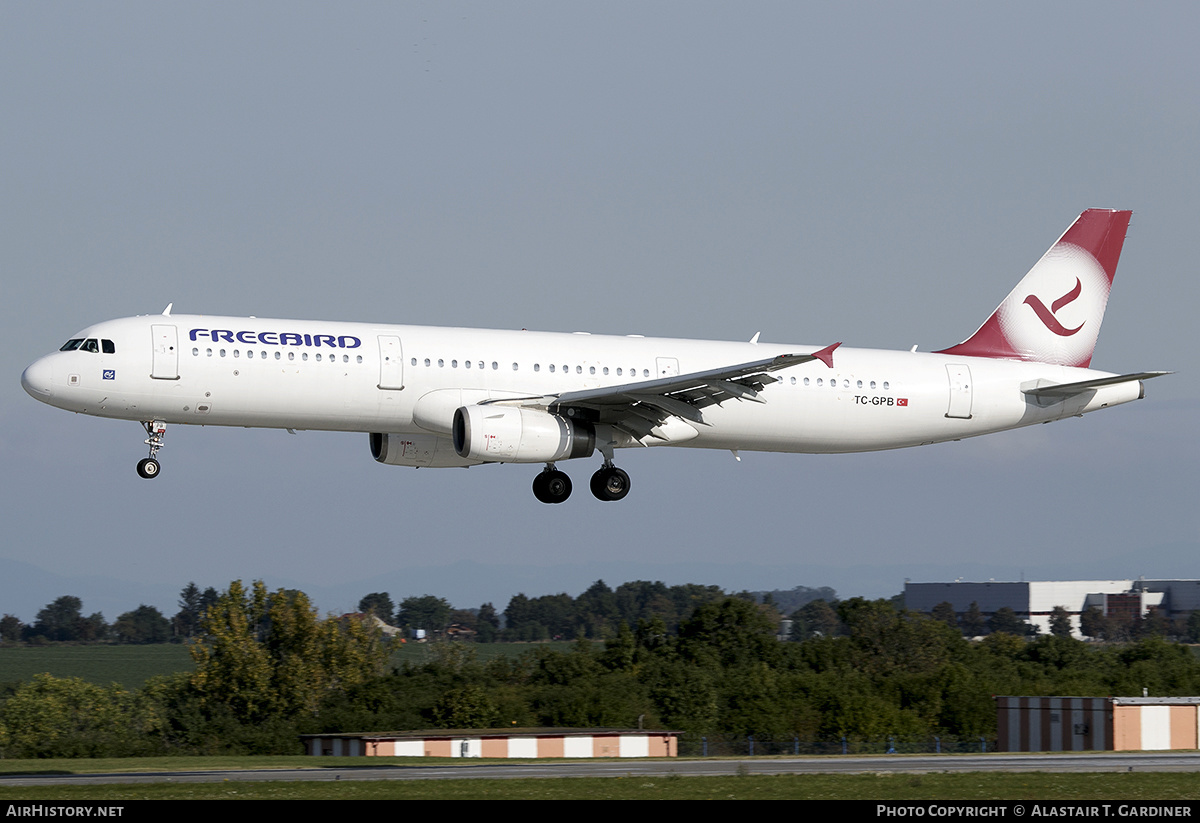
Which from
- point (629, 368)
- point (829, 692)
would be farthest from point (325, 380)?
point (829, 692)

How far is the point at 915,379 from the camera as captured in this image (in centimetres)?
4491

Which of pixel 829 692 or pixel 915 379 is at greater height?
pixel 915 379

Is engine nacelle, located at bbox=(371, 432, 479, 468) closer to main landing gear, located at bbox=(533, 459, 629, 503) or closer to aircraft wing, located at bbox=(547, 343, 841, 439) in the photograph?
main landing gear, located at bbox=(533, 459, 629, 503)

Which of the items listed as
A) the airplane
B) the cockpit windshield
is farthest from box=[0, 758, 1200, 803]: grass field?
the cockpit windshield

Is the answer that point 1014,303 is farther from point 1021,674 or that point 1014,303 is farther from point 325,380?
point 1021,674

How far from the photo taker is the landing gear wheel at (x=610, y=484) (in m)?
42.6

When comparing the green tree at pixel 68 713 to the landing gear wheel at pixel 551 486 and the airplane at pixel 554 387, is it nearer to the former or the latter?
the landing gear wheel at pixel 551 486

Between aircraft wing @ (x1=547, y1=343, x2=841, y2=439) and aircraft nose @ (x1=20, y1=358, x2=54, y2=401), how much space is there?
12.7 metres

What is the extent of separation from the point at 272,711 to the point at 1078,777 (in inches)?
3378

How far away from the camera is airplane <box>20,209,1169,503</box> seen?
3747cm

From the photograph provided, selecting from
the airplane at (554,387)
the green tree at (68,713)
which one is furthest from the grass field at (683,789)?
the green tree at (68,713)

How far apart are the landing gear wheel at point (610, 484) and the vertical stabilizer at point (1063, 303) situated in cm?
1200

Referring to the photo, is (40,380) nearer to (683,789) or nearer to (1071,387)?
(683,789)

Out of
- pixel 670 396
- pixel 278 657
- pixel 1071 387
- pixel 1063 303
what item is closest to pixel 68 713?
pixel 278 657
